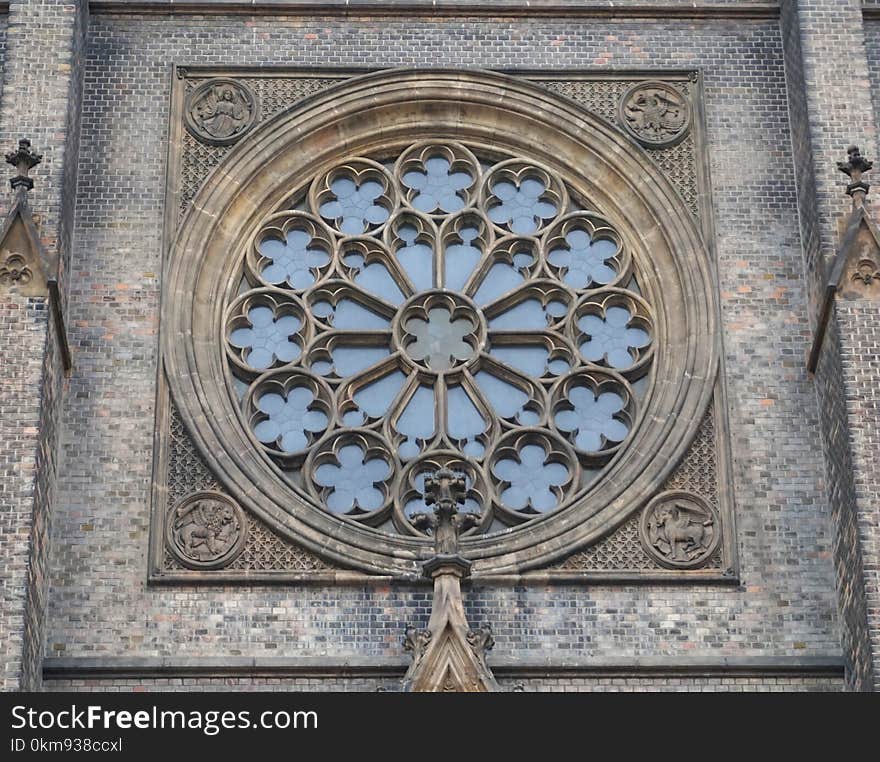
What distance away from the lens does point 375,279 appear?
95.9 feet

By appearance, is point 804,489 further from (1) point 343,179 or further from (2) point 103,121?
(2) point 103,121

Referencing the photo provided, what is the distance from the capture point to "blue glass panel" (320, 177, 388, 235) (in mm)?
29500

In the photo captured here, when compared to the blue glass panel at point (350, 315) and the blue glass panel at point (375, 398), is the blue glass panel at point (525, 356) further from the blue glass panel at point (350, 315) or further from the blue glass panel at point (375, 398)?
the blue glass panel at point (350, 315)

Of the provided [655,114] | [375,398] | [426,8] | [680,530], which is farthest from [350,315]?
[680,530]

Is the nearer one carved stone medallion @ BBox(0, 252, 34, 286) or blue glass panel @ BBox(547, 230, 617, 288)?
carved stone medallion @ BBox(0, 252, 34, 286)

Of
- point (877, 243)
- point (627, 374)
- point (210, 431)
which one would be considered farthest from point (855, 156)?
point (210, 431)

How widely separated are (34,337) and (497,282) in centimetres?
502

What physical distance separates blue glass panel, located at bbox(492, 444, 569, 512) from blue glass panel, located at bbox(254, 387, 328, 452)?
186cm

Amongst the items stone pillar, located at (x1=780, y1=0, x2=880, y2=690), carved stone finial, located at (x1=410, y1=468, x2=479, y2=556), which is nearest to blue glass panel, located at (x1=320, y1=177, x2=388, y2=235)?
carved stone finial, located at (x1=410, y1=468, x2=479, y2=556)

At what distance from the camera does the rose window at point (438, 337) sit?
28.0m

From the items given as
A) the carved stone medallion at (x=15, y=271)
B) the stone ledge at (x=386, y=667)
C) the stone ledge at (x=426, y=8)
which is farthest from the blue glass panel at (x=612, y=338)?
the carved stone medallion at (x=15, y=271)

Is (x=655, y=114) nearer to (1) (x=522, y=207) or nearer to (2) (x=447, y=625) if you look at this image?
(1) (x=522, y=207)

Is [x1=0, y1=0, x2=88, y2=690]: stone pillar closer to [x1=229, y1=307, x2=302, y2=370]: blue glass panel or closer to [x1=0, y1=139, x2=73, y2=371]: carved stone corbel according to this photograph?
[x1=0, y1=139, x2=73, y2=371]: carved stone corbel

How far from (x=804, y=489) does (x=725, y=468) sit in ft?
2.62
